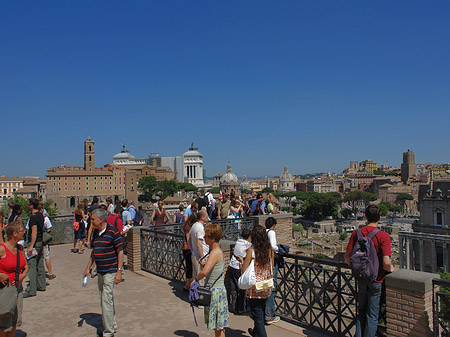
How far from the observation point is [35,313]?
22.1 feet

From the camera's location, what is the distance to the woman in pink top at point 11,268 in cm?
473

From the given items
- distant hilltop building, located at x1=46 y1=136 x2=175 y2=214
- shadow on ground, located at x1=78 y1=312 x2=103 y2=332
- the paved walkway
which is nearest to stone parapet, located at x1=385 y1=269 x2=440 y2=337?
the paved walkway

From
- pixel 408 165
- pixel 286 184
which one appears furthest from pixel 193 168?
pixel 408 165

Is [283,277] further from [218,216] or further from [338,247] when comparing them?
[338,247]

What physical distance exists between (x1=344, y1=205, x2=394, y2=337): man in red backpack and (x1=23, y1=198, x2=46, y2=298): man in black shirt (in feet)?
19.6

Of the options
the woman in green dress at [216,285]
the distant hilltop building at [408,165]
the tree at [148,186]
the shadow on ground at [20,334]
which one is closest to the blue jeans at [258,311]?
the woman in green dress at [216,285]

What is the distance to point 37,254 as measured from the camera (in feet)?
25.3

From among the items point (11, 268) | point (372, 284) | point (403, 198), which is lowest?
point (403, 198)

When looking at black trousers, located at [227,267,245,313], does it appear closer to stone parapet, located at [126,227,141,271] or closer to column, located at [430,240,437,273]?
stone parapet, located at [126,227,141,271]

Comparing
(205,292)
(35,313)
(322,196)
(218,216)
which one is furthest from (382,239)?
(322,196)

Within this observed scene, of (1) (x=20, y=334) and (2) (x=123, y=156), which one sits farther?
(2) (x=123, y=156)

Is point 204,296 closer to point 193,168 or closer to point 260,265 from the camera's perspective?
point 260,265

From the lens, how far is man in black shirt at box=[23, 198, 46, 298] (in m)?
7.50

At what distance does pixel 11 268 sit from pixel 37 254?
→ 298 cm
